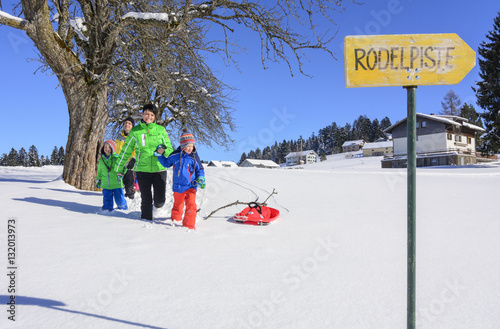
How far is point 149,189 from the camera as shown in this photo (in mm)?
5156

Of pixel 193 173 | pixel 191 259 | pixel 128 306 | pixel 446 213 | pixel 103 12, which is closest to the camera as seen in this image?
pixel 128 306

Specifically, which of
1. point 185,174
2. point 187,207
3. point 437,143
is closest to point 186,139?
point 185,174

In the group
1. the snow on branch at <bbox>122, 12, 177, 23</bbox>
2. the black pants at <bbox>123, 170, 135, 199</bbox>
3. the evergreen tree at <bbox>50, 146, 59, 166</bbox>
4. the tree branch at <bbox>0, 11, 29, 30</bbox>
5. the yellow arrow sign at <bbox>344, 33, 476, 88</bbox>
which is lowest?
the black pants at <bbox>123, 170, 135, 199</bbox>

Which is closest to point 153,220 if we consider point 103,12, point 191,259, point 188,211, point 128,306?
point 188,211

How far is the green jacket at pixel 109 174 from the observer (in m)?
5.92

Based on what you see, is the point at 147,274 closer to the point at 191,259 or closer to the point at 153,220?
the point at 191,259

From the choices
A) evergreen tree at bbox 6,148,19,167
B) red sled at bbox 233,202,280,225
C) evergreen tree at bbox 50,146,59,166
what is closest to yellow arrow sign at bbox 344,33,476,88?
red sled at bbox 233,202,280,225

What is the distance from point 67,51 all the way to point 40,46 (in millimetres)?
592

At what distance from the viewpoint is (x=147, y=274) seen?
260cm

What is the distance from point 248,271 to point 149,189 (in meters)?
3.07

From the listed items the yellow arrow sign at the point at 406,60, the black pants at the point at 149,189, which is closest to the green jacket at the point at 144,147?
the black pants at the point at 149,189

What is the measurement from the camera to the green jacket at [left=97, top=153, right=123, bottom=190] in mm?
5918

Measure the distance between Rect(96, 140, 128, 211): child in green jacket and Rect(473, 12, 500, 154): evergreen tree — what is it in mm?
29433

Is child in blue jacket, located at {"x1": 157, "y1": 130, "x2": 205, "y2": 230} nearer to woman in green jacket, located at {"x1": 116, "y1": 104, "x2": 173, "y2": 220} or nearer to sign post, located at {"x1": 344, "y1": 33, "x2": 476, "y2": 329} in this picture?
woman in green jacket, located at {"x1": 116, "y1": 104, "x2": 173, "y2": 220}
